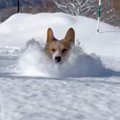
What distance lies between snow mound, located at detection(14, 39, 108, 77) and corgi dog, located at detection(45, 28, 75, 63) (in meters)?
0.08

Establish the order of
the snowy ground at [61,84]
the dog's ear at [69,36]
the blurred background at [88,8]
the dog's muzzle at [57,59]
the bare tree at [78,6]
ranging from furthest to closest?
the bare tree at [78,6] → the blurred background at [88,8] → the dog's ear at [69,36] → the dog's muzzle at [57,59] → the snowy ground at [61,84]

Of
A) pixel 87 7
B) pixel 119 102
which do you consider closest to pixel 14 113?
pixel 119 102

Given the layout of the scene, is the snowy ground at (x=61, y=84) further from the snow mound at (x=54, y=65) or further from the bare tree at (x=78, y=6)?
the bare tree at (x=78, y=6)

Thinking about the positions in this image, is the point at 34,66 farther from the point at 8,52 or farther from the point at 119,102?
the point at 8,52

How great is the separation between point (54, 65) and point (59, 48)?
0.24 m

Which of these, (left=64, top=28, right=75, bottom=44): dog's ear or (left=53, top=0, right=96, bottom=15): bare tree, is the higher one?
(left=53, top=0, right=96, bottom=15): bare tree

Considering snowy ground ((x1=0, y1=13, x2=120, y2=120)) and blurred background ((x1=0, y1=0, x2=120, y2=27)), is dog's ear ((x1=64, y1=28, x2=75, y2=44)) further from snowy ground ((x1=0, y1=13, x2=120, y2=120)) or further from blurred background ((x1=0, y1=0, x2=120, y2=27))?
blurred background ((x1=0, y1=0, x2=120, y2=27))

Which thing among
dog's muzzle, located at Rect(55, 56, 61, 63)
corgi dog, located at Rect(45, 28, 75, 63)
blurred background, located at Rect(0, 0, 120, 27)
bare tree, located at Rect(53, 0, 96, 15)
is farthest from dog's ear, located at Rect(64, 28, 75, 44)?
bare tree, located at Rect(53, 0, 96, 15)

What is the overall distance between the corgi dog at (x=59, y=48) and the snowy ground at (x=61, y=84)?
100mm

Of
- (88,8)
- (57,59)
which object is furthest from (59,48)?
(88,8)

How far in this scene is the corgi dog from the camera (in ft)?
21.7

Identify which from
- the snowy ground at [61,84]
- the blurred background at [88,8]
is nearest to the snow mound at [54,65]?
the snowy ground at [61,84]

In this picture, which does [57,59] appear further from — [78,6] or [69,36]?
[78,6]

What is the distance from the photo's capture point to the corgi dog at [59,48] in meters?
6.63
